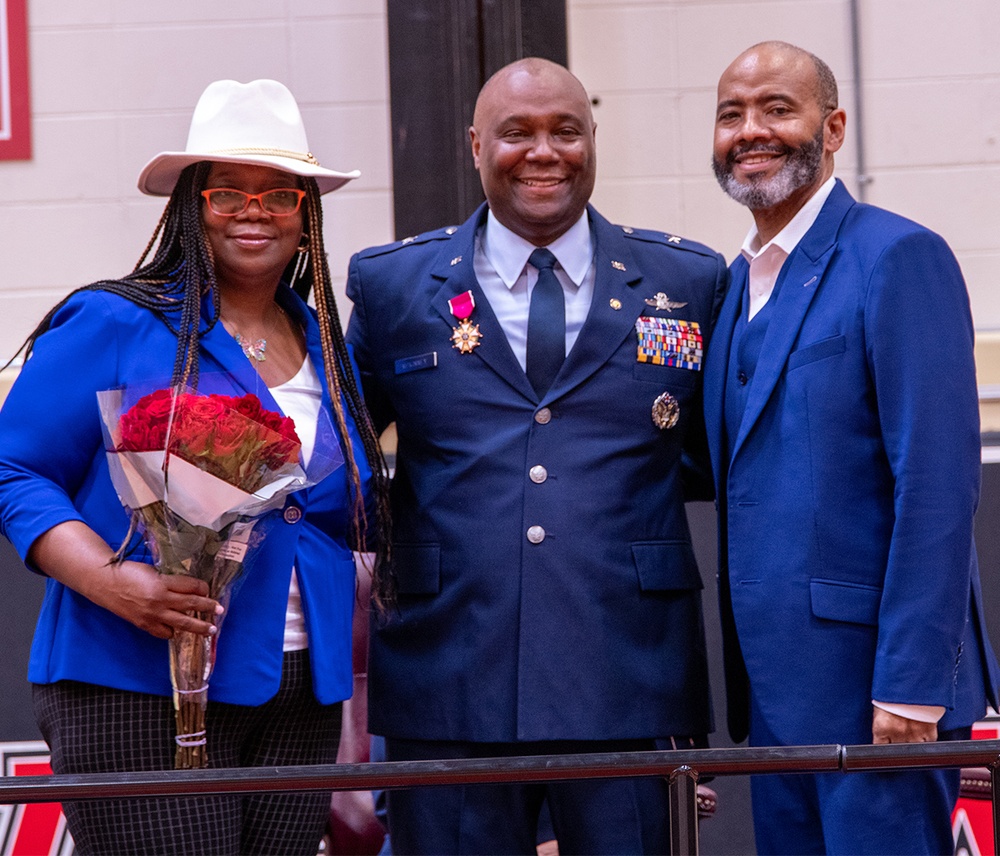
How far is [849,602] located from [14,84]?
2.51 metres

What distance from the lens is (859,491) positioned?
6.38 feet

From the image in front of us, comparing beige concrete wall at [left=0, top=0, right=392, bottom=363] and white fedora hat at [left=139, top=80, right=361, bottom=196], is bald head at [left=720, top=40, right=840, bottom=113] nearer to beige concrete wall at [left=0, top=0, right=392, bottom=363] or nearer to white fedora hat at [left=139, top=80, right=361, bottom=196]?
white fedora hat at [left=139, top=80, right=361, bottom=196]

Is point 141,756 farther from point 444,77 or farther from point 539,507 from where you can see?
point 444,77

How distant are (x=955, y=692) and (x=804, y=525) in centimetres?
32

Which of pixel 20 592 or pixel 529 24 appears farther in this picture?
→ pixel 529 24

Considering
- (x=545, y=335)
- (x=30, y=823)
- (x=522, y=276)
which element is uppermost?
(x=522, y=276)

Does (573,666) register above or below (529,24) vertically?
below

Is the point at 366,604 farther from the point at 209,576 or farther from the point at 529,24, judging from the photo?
the point at 529,24

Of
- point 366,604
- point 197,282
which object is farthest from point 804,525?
point 197,282

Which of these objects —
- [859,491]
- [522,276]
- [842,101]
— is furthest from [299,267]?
[842,101]

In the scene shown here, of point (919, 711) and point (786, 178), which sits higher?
point (786, 178)

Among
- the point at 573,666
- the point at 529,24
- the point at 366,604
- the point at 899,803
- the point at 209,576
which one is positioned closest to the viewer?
the point at 209,576

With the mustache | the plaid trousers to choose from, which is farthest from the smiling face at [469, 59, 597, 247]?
the plaid trousers

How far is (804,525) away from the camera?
196 cm
